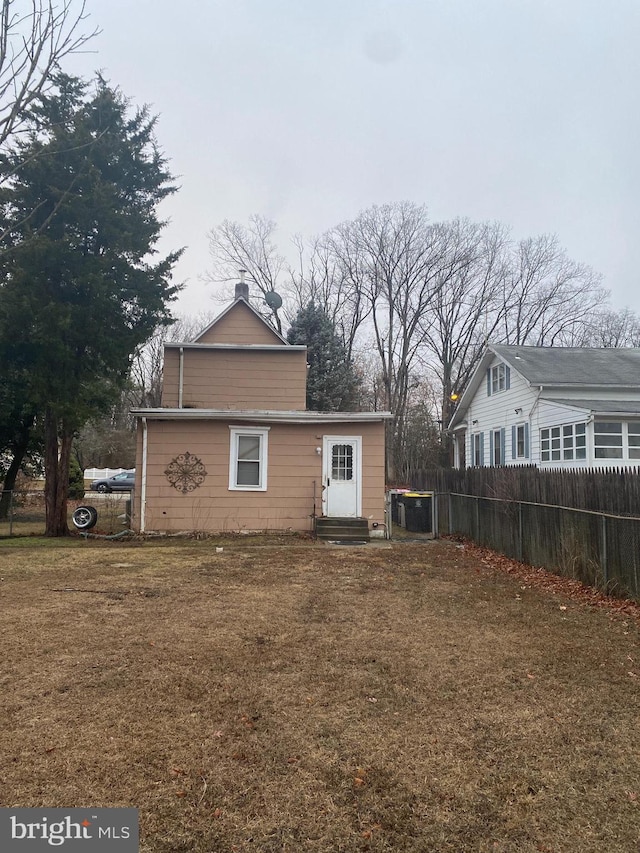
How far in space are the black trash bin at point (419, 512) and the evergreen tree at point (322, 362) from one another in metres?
13.4

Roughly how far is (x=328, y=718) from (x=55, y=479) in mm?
11862

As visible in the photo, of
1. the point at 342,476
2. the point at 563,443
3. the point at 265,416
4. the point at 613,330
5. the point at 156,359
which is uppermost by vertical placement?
the point at 613,330

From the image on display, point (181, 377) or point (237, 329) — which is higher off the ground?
point (237, 329)

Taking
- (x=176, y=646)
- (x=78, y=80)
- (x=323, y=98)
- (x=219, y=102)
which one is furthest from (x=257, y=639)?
(x=78, y=80)

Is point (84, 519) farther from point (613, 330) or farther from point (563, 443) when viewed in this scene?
point (613, 330)

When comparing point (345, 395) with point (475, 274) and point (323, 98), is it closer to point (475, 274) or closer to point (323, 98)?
point (475, 274)

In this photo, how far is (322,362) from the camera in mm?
28156

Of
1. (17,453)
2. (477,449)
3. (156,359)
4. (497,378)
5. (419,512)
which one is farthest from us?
(156,359)

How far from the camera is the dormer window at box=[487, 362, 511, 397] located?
19875mm

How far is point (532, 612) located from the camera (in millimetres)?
6234

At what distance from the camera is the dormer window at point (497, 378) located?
65.2 ft

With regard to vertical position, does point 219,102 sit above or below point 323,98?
below

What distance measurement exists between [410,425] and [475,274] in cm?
1113

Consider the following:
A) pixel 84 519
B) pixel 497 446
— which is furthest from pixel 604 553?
pixel 497 446
